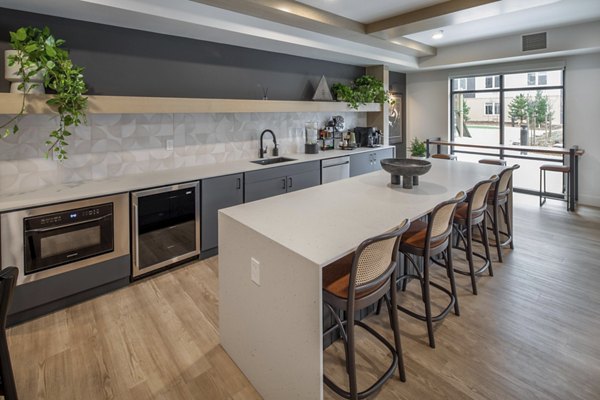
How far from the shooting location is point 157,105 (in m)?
3.37

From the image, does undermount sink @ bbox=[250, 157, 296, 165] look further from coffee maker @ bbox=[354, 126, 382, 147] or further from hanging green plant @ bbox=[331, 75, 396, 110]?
coffee maker @ bbox=[354, 126, 382, 147]

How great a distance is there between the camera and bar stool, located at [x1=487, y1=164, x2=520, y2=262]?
3358mm

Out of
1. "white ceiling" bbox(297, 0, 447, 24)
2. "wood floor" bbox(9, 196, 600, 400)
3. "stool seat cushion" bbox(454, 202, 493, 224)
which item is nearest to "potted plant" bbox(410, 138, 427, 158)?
"white ceiling" bbox(297, 0, 447, 24)

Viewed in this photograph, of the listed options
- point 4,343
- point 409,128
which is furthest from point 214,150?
point 409,128

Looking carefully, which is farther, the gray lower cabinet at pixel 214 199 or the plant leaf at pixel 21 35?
the gray lower cabinet at pixel 214 199

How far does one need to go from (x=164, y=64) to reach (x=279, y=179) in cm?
181

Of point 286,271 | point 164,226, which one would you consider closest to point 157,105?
point 164,226

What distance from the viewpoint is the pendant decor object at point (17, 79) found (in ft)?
8.49

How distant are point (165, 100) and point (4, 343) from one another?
2544 millimetres

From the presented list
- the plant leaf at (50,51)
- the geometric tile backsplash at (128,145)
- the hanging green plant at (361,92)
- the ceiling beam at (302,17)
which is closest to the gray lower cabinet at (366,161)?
the hanging green plant at (361,92)

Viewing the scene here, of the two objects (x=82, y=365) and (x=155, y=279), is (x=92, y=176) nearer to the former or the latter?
(x=155, y=279)

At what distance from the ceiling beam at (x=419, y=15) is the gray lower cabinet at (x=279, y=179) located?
187cm

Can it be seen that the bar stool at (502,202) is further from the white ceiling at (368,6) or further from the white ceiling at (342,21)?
the white ceiling at (368,6)

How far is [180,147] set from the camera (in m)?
4.00
